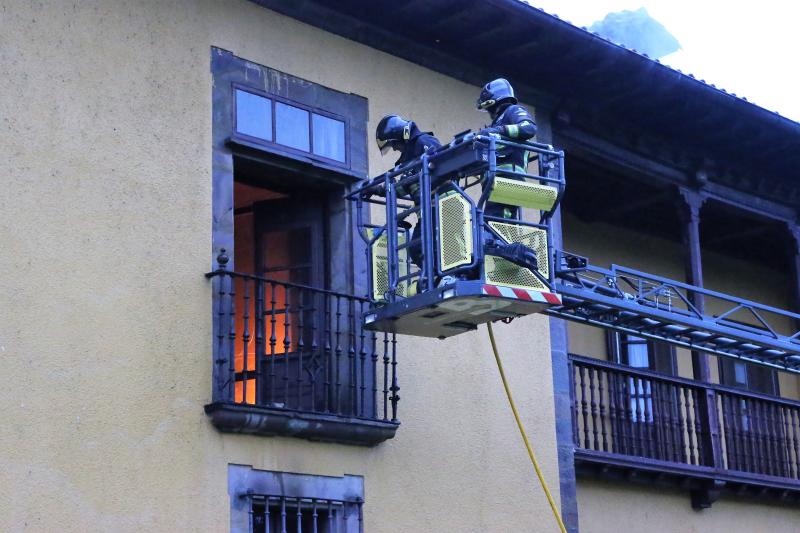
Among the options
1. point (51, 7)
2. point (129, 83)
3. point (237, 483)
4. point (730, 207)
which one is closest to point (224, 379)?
point (237, 483)

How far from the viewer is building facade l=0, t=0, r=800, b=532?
9.80 metres

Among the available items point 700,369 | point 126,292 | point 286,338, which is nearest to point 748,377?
point 700,369

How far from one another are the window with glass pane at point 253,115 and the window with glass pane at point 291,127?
9 cm

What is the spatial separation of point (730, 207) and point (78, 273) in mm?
8590

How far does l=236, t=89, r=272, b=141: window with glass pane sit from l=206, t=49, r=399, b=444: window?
0.03ft

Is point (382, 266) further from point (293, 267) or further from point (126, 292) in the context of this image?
point (126, 292)

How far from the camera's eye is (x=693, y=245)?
50.5 feet

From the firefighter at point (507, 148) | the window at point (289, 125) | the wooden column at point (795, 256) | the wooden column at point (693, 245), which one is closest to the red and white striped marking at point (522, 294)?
the firefighter at point (507, 148)

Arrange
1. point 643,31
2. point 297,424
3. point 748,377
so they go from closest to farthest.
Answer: point 297,424 → point 748,377 → point 643,31

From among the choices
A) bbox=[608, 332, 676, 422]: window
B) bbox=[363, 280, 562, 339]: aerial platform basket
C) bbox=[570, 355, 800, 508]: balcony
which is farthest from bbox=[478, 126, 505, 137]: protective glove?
bbox=[608, 332, 676, 422]: window

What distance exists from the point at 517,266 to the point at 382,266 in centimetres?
125

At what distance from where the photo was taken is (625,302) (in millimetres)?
11609

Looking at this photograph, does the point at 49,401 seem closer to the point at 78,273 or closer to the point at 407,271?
the point at 78,273

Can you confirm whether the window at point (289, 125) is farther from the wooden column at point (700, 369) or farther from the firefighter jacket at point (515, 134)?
the wooden column at point (700, 369)
